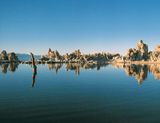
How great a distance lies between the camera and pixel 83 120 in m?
23.1

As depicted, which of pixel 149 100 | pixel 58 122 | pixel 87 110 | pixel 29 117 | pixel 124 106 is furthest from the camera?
pixel 149 100

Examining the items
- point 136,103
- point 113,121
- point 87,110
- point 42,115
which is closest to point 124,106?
Answer: point 136,103

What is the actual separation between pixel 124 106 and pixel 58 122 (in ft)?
33.4

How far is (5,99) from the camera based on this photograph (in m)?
34.0

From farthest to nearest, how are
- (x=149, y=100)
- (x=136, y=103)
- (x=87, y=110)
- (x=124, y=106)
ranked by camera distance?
1. (x=149, y=100)
2. (x=136, y=103)
3. (x=124, y=106)
4. (x=87, y=110)

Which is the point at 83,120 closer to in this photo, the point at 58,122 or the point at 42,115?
the point at 58,122

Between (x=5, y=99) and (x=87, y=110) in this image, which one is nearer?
(x=87, y=110)

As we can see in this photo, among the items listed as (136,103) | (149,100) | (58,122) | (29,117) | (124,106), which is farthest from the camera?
(149,100)

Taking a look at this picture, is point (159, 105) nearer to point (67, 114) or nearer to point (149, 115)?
point (149, 115)

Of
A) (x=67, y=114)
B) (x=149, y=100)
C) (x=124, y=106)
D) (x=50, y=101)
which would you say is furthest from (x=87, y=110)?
(x=149, y=100)

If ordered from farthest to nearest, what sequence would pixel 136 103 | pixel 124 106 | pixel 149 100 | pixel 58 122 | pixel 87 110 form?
pixel 149 100, pixel 136 103, pixel 124 106, pixel 87 110, pixel 58 122

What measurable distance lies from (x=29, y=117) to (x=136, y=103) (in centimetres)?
1373

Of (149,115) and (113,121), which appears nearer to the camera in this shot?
(113,121)

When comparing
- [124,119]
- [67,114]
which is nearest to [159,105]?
[124,119]
